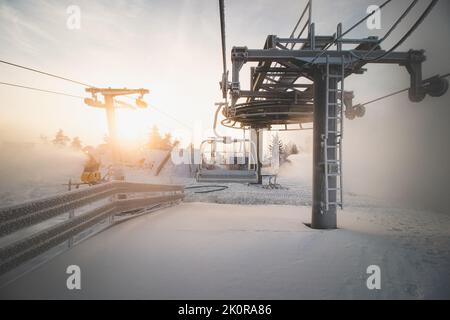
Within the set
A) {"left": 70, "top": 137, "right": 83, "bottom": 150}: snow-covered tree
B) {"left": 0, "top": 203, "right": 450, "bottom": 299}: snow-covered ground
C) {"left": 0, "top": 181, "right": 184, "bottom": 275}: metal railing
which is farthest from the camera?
{"left": 70, "top": 137, "right": 83, "bottom": 150}: snow-covered tree

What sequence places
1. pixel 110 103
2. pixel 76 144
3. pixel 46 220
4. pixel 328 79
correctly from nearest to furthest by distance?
pixel 46 220, pixel 328 79, pixel 110 103, pixel 76 144

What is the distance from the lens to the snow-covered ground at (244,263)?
266cm

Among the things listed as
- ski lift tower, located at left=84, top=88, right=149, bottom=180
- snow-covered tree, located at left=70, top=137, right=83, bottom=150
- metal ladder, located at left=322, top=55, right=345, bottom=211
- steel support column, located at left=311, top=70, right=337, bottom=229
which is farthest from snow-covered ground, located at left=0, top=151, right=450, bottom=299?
snow-covered tree, located at left=70, top=137, right=83, bottom=150

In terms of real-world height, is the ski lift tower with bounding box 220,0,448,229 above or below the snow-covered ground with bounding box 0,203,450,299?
above

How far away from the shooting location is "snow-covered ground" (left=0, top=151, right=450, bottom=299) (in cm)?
266

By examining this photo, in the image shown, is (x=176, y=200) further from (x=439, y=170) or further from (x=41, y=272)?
(x=439, y=170)

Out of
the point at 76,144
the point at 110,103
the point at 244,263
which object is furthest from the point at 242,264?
the point at 76,144

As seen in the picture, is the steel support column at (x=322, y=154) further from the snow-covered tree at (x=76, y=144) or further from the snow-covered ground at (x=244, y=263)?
the snow-covered tree at (x=76, y=144)

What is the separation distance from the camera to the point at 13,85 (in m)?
10.8

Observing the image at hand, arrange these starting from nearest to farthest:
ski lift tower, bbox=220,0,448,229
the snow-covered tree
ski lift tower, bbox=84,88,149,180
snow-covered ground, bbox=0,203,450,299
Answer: snow-covered ground, bbox=0,203,450,299 → ski lift tower, bbox=220,0,448,229 → ski lift tower, bbox=84,88,149,180 → the snow-covered tree

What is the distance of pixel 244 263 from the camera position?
344 centimetres

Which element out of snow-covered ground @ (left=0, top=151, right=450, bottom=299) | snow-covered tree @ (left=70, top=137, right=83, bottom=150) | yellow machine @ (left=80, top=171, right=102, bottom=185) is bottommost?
snow-covered ground @ (left=0, top=151, right=450, bottom=299)

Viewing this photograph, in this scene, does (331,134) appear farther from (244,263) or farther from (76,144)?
(76,144)

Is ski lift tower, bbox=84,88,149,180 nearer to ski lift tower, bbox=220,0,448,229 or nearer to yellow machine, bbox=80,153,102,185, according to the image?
yellow machine, bbox=80,153,102,185
